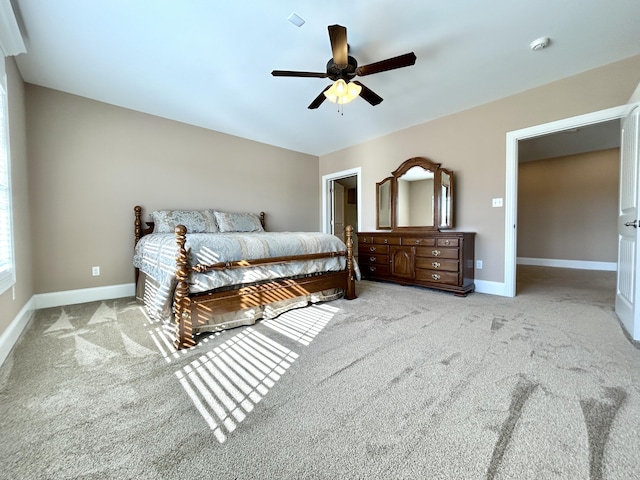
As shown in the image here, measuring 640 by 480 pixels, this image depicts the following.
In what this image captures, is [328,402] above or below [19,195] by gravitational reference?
below

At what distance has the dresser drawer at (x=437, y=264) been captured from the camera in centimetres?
324

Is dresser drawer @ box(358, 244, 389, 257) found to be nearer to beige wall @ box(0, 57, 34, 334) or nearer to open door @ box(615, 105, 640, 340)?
open door @ box(615, 105, 640, 340)

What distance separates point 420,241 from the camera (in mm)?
3525

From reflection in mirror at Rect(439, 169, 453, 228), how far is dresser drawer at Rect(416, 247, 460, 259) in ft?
1.70

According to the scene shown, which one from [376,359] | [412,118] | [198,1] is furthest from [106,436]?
[412,118]

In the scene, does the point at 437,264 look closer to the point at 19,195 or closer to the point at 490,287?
the point at 490,287

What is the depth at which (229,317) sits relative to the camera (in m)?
2.19

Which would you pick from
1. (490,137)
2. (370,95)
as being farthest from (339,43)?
(490,137)

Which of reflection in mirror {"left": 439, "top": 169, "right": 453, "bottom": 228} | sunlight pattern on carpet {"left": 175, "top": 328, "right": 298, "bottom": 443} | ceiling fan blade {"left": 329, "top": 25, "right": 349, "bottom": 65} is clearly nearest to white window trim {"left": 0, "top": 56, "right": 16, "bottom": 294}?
sunlight pattern on carpet {"left": 175, "top": 328, "right": 298, "bottom": 443}

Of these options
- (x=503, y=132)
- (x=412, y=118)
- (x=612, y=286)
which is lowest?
(x=612, y=286)

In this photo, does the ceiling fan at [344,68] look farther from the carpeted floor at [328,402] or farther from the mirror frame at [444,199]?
the carpeted floor at [328,402]

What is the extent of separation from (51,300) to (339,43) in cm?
392

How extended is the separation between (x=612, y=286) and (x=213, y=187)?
239 inches

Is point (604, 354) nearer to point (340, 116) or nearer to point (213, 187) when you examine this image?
point (340, 116)
